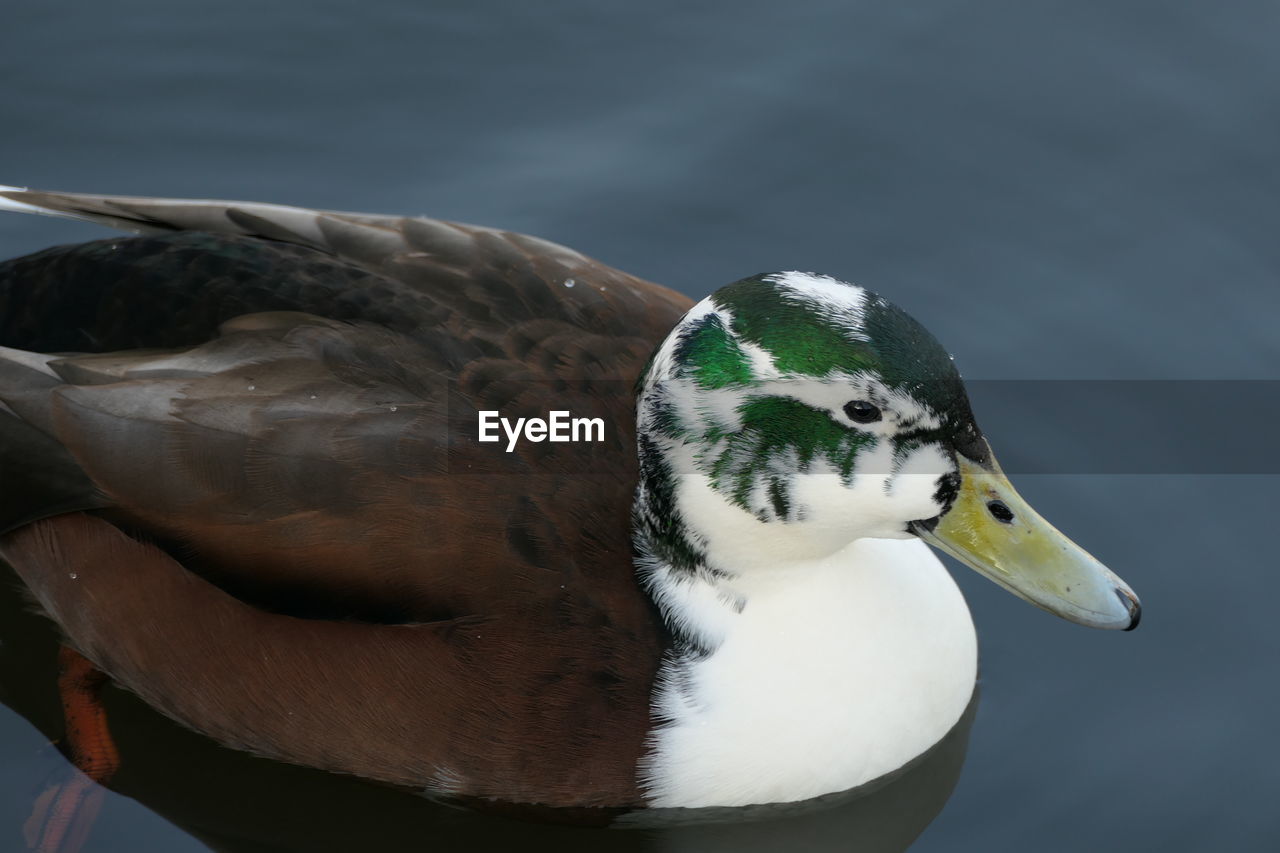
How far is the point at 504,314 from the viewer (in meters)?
5.64

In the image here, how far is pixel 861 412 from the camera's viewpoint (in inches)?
199

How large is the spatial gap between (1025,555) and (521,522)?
141cm

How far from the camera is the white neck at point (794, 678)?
5375 millimetres

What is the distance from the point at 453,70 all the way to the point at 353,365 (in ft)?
10.4

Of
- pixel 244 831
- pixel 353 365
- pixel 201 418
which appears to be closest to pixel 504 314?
pixel 353 365

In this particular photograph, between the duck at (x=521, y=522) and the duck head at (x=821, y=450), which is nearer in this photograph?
the duck head at (x=821, y=450)

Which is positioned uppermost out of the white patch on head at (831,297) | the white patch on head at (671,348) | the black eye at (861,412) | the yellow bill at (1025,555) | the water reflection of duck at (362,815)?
the white patch on head at (831,297)

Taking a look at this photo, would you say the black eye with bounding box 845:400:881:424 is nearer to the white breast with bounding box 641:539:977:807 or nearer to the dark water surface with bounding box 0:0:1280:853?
the white breast with bounding box 641:539:977:807

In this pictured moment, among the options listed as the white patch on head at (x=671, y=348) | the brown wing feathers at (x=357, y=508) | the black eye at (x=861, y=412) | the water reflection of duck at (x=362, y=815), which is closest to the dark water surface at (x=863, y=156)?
the water reflection of duck at (x=362, y=815)

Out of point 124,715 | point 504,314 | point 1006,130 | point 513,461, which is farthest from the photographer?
point 1006,130

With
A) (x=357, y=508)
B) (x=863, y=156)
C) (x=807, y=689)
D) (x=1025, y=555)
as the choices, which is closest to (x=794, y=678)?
(x=807, y=689)

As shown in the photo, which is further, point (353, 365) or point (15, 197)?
point (15, 197)

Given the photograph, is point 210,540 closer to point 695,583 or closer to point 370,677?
point 370,677

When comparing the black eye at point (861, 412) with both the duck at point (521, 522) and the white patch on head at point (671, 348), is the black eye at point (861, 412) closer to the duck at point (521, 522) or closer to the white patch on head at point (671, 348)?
the duck at point (521, 522)
